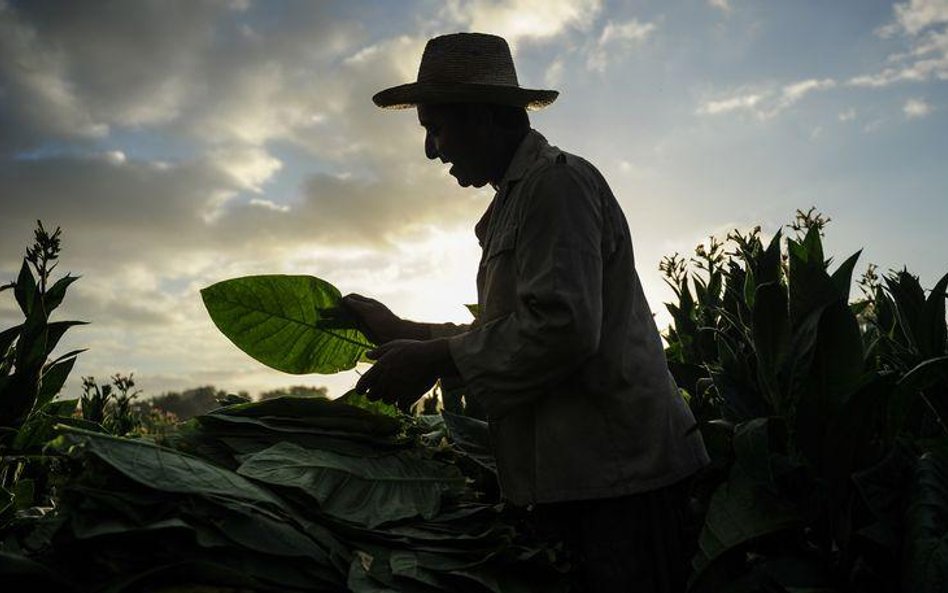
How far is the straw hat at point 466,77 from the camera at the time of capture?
2.53 m

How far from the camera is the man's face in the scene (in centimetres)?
256

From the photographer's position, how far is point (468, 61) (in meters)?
2.63

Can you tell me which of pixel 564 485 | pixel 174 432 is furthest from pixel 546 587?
pixel 174 432

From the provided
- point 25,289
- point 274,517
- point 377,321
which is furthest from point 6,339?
point 377,321

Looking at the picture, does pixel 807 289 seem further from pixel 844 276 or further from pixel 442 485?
pixel 442 485

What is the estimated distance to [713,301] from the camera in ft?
11.5

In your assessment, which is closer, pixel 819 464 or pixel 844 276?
pixel 819 464

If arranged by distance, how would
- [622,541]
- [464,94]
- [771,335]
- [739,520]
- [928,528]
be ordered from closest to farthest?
[928,528] < [739,520] < [771,335] < [622,541] < [464,94]

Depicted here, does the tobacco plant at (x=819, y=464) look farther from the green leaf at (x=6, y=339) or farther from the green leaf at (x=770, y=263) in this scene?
the green leaf at (x=6, y=339)

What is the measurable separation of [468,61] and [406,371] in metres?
1.06

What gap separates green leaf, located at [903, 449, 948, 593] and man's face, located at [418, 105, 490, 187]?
1.47m

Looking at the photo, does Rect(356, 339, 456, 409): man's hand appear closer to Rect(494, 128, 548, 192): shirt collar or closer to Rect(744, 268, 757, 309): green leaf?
Rect(494, 128, 548, 192): shirt collar

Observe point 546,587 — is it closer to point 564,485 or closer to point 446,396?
point 564,485

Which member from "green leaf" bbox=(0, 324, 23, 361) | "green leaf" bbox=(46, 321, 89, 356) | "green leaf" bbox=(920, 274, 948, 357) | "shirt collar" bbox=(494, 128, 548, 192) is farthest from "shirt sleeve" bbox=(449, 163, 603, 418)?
"green leaf" bbox=(0, 324, 23, 361)
